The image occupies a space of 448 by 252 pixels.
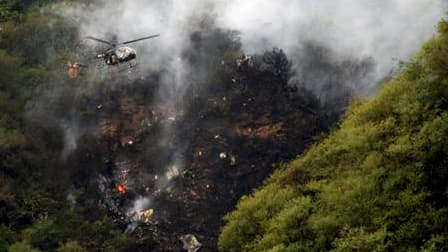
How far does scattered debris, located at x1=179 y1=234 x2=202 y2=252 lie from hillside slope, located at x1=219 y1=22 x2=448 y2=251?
99.3 inches

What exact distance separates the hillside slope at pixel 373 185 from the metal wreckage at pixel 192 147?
2.65 m

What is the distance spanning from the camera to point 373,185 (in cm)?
4522

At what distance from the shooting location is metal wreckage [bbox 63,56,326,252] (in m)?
54.2

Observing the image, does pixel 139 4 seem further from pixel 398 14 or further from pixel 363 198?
pixel 363 198

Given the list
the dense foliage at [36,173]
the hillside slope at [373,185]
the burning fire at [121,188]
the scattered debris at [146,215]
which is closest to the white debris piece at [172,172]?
the scattered debris at [146,215]

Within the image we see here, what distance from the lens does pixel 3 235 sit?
51812 millimetres

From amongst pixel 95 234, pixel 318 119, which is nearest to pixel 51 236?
pixel 95 234

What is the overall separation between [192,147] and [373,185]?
1691cm

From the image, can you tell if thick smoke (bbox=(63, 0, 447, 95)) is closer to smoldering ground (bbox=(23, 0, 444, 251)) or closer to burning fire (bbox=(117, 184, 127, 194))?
smoldering ground (bbox=(23, 0, 444, 251))

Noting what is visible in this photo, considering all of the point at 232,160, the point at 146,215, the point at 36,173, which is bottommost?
the point at 146,215

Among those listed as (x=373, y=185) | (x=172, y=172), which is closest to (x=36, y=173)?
(x=172, y=172)

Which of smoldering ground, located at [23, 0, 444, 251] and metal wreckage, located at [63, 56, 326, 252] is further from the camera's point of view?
smoldering ground, located at [23, 0, 444, 251]

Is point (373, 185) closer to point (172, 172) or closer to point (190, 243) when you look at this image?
point (190, 243)

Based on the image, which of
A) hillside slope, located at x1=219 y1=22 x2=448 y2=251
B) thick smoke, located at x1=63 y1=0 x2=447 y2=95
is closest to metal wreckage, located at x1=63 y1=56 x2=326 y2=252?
hillside slope, located at x1=219 y1=22 x2=448 y2=251
